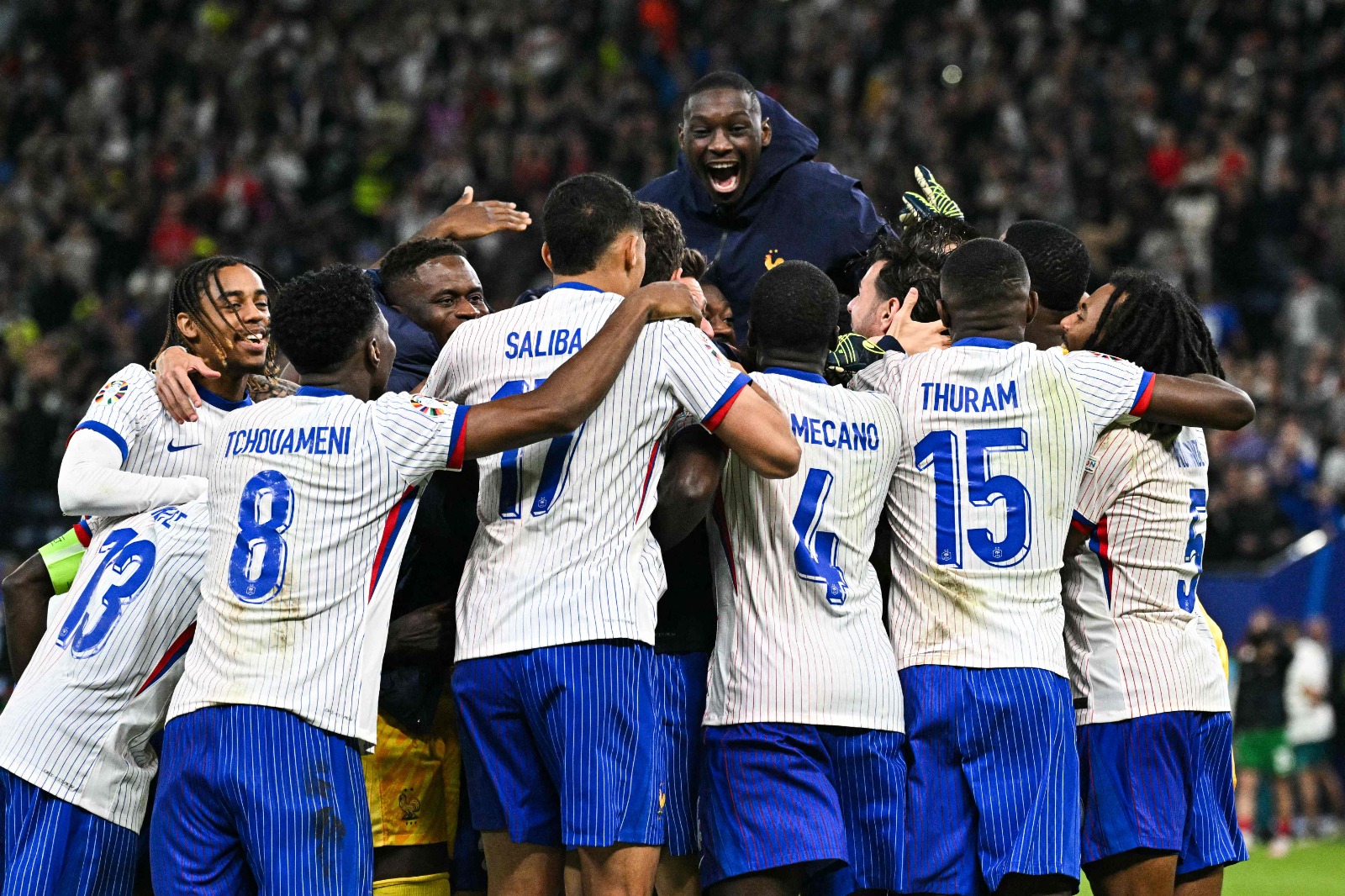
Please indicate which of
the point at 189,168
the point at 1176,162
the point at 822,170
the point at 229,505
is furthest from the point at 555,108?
the point at 229,505

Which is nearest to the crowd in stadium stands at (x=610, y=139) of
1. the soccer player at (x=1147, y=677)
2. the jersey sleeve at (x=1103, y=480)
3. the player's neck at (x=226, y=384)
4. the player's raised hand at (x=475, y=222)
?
the player's raised hand at (x=475, y=222)

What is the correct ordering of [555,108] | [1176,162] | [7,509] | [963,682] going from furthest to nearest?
[555,108] < [1176,162] < [7,509] < [963,682]

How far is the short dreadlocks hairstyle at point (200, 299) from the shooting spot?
555 cm

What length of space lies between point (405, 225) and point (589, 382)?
16259mm

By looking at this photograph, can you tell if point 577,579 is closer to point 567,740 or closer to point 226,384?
point 567,740

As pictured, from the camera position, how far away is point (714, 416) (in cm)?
459

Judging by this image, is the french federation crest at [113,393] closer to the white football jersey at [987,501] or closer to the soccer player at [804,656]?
the soccer player at [804,656]

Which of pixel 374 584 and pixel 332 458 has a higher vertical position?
pixel 332 458

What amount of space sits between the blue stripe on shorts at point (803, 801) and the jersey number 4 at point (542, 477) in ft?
3.03

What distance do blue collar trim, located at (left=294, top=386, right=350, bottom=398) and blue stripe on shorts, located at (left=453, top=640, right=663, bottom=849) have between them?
92 cm

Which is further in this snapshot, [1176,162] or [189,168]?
[189,168]

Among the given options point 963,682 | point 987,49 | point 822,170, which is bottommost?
point 963,682

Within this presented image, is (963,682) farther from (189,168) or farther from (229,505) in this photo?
(189,168)

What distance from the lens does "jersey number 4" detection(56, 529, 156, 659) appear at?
5.02m
